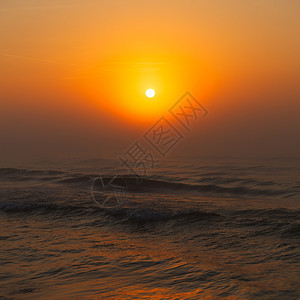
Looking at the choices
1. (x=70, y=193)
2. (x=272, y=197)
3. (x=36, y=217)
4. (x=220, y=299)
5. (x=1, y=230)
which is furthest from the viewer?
(x=70, y=193)

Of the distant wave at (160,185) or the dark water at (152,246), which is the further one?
the distant wave at (160,185)

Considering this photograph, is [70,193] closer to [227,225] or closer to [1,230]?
[1,230]

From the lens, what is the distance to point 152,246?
34.2 ft

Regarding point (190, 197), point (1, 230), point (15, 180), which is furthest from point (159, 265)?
point (15, 180)

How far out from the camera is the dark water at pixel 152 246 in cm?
730

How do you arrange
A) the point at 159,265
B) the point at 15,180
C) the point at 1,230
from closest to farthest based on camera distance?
1. the point at 159,265
2. the point at 1,230
3. the point at 15,180

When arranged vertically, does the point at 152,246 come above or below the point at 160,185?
above

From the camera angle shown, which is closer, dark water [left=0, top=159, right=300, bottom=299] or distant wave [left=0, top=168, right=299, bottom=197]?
dark water [left=0, top=159, right=300, bottom=299]

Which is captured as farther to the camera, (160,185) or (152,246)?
(160,185)

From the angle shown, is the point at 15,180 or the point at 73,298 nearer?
the point at 73,298

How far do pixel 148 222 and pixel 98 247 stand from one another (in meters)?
3.66

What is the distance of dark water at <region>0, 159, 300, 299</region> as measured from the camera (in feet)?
24.0

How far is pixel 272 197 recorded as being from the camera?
18.9 m

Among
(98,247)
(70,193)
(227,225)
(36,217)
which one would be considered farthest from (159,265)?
(70,193)
